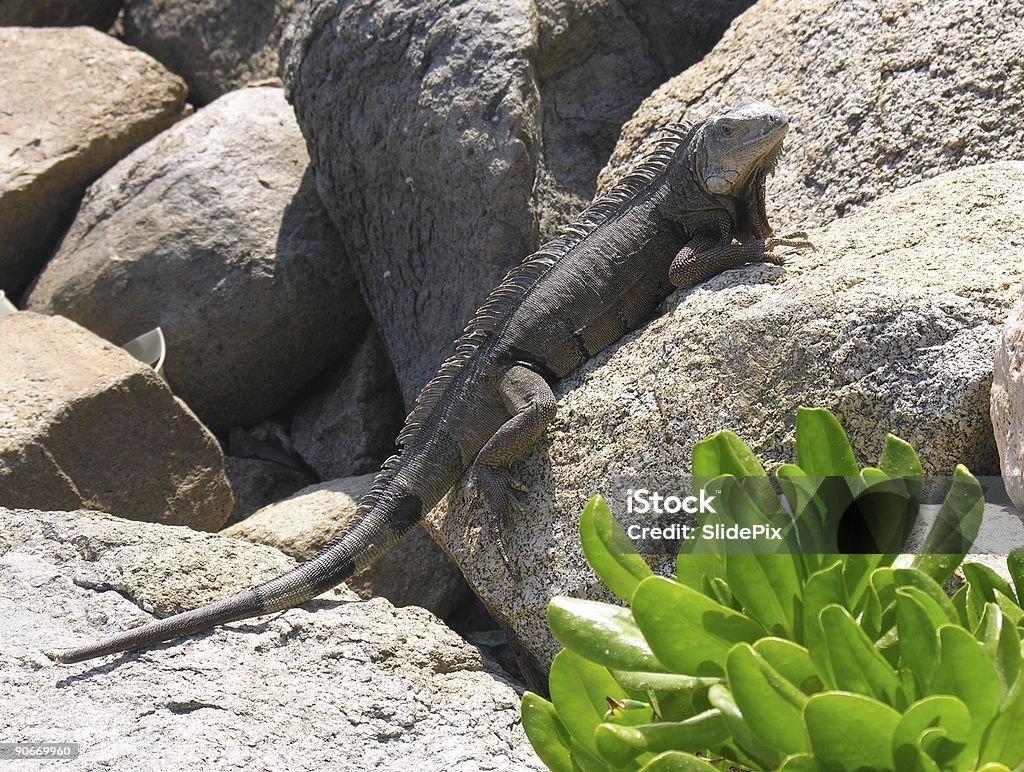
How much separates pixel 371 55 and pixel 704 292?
2.34 m

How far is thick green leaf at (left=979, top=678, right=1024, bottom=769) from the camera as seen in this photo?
1.54 metres

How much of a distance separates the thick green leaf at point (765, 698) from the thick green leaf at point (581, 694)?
0.46m

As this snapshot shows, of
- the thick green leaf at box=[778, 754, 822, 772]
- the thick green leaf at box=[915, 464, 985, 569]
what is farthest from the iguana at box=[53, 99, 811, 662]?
the thick green leaf at box=[778, 754, 822, 772]

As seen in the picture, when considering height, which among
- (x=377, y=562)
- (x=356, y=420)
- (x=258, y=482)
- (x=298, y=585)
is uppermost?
(x=298, y=585)

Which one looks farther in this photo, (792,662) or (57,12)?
(57,12)

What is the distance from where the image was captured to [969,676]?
60.4 inches

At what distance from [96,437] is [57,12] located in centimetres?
440

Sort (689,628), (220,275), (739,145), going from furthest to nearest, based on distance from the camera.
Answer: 1. (220,275)
2. (739,145)
3. (689,628)

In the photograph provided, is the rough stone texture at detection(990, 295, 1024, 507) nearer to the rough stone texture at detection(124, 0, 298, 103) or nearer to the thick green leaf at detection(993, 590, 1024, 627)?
the thick green leaf at detection(993, 590, 1024, 627)

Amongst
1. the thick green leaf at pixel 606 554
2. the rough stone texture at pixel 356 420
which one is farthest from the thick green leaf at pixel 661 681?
the rough stone texture at pixel 356 420

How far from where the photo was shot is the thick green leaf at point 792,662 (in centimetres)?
165

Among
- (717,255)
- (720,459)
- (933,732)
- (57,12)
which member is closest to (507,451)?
(717,255)

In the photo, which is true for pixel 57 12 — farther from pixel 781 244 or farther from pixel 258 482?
pixel 781 244

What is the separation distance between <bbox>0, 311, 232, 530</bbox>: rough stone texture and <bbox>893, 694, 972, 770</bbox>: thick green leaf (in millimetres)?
3363
